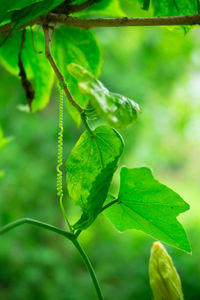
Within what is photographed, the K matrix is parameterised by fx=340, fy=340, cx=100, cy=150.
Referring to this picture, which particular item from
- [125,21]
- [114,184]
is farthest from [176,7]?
[114,184]

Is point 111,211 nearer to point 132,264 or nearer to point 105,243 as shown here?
point 132,264

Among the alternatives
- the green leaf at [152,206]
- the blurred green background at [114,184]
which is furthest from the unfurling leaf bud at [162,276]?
the blurred green background at [114,184]

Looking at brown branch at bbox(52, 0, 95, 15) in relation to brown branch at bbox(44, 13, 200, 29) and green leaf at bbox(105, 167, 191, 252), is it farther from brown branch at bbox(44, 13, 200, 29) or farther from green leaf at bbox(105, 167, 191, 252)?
green leaf at bbox(105, 167, 191, 252)

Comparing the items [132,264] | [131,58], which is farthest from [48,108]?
[132,264]

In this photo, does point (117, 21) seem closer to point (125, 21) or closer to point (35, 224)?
point (125, 21)

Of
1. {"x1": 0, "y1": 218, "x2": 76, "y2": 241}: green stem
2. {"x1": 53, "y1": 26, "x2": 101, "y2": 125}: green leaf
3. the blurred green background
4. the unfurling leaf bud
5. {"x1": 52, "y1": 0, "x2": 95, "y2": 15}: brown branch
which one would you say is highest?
→ {"x1": 52, "y1": 0, "x2": 95, "y2": 15}: brown branch

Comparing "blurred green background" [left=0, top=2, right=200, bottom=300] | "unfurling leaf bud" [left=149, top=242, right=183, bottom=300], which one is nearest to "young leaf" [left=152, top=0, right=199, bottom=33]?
"unfurling leaf bud" [left=149, top=242, right=183, bottom=300]
